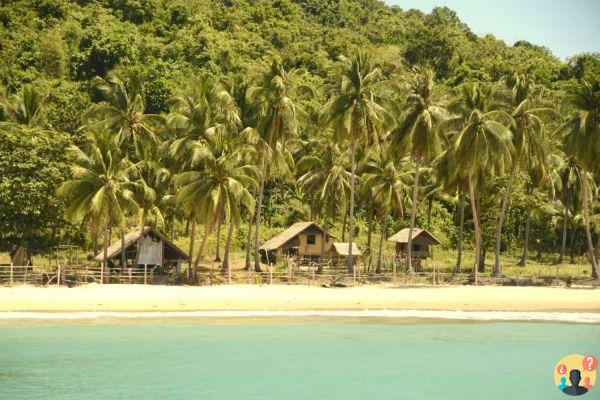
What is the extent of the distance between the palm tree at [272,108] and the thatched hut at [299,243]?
629 centimetres

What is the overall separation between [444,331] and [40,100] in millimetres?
28426

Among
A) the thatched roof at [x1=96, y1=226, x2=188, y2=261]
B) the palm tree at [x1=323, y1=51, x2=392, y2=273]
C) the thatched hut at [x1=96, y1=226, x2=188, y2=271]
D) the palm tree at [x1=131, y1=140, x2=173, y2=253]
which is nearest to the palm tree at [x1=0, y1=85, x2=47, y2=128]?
the palm tree at [x1=131, y1=140, x2=173, y2=253]

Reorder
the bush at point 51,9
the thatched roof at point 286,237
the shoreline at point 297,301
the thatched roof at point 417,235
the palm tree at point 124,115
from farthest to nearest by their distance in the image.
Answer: the bush at point 51,9, the thatched roof at point 417,235, the thatched roof at point 286,237, the palm tree at point 124,115, the shoreline at point 297,301

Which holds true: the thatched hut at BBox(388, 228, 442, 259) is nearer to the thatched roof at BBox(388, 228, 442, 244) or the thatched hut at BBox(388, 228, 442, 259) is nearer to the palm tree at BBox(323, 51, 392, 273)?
the thatched roof at BBox(388, 228, 442, 244)

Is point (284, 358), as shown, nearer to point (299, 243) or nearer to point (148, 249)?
point (148, 249)

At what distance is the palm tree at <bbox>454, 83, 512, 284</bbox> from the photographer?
1610 inches

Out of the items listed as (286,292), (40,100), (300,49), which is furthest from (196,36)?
(286,292)

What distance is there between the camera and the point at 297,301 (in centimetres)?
3500

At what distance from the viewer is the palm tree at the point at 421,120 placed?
44.8m

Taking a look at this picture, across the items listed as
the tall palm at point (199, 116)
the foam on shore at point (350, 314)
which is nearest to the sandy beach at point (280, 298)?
the foam on shore at point (350, 314)

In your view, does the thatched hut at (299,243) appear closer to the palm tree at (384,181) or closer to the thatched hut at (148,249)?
the palm tree at (384,181)

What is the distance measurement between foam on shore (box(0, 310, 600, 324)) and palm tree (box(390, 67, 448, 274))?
1122cm

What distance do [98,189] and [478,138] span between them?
19.8 metres

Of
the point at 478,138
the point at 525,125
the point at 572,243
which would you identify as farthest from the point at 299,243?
the point at 572,243
